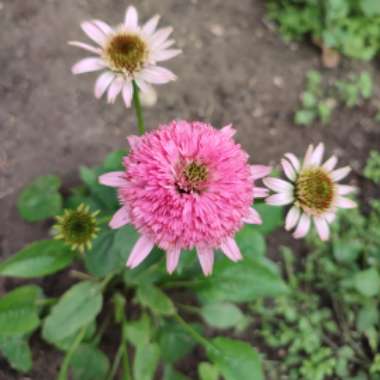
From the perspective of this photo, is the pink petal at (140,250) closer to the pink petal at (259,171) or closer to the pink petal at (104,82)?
the pink petal at (259,171)

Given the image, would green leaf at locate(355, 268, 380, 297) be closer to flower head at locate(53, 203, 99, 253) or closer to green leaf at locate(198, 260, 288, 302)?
green leaf at locate(198, 260, 288, 302)

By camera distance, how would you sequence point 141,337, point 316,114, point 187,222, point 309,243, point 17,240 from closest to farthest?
point 187,222 → point 141,337 → point 17,240 → point 309,243 → point 316,114

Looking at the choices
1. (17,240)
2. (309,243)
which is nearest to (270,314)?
(309,243)

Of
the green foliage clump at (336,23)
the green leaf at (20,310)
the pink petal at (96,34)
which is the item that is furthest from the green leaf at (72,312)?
the green foliage clump at (336,23)

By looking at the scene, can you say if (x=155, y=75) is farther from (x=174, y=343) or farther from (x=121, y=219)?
(x=174, y=343)

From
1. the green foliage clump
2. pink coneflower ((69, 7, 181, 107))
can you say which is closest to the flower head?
pink coneflower ((69, 7, 181, 107))

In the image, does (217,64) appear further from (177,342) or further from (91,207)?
(177,342)
